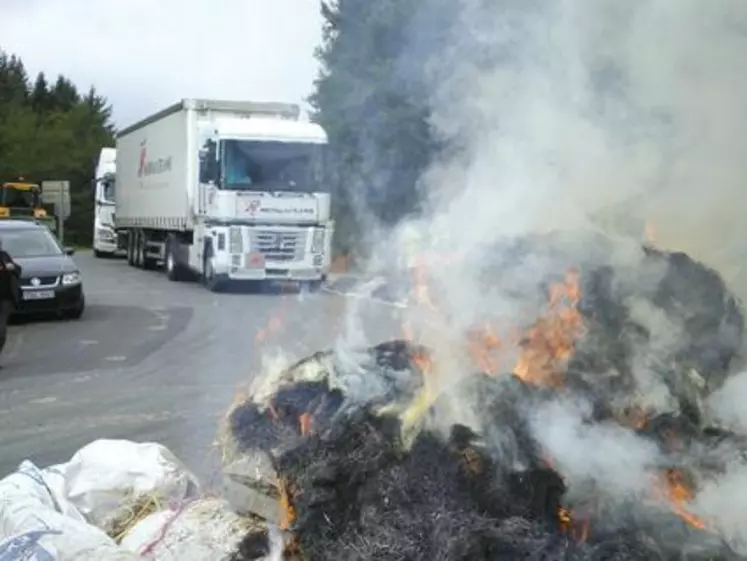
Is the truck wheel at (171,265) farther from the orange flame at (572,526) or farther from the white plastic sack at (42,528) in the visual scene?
the orange flame at (572,526)

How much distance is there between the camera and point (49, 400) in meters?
9.91

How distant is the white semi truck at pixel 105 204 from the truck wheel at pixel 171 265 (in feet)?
40.3

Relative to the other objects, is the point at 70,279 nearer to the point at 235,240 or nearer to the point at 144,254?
the point at 235,240

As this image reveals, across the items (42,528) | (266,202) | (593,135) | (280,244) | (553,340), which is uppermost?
(593,135)

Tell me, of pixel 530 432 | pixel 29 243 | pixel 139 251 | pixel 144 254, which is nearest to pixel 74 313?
pixel 29 243

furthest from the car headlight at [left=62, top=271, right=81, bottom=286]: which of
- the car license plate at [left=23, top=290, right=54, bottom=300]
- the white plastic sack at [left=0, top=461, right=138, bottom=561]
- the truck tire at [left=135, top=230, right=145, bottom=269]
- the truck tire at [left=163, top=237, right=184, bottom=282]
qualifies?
the truck tire at [left=135, top=230, right=145, bottom=269]

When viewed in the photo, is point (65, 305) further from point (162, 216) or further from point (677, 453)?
point (677, 453)

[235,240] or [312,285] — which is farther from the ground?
[235,240]

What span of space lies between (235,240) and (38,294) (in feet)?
17.3

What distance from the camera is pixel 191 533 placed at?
439 cm

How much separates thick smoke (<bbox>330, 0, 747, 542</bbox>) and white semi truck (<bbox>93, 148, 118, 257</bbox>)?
111 feet

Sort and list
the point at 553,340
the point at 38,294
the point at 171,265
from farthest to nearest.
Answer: the point at 171,265
the point at 38,294
the point at 553,340

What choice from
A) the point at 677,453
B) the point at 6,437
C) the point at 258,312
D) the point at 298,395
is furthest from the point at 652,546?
the point at 258,312

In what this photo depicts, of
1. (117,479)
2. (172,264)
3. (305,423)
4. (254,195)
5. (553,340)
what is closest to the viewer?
(305,423)
